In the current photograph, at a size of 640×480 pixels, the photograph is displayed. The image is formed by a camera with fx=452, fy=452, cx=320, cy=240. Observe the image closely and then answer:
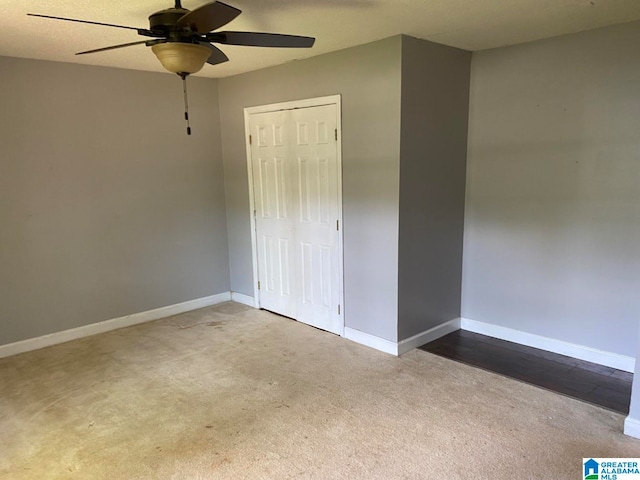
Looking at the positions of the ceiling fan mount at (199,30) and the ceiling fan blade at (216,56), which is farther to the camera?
the ceiling fan blade at (216,56)

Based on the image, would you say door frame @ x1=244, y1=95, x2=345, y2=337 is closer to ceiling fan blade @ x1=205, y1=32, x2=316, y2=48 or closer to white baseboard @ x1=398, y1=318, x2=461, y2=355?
white baseboard @ x1=398, y1=318, x2=461, y2=355

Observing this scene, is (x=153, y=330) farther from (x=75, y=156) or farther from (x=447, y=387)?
(x=447, y=387)

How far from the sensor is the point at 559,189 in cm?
333

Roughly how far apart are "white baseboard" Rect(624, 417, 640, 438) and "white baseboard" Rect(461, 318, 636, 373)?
62 cm

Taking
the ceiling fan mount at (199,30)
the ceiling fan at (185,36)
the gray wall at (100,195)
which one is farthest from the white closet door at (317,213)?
the ceiling fan at (185,36)

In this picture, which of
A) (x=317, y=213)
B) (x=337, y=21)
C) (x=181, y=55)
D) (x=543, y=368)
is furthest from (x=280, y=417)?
(x=337, y=21)

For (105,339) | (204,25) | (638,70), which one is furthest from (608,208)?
(105,339)

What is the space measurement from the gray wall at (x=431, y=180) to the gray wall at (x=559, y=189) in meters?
0.16

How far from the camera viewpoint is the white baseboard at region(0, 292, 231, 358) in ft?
12.0

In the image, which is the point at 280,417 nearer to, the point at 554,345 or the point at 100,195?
the point at 554,345

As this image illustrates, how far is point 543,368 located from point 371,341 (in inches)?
49.5

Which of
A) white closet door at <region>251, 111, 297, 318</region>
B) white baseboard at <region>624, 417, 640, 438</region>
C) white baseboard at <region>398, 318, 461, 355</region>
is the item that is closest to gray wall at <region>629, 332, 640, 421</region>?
white baseboard at <region>624, 417, 640, 438</region>

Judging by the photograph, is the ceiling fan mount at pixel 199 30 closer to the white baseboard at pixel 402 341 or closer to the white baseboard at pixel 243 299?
the white baseboard at pixel 402 341

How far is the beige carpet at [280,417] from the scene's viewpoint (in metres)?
2.25
